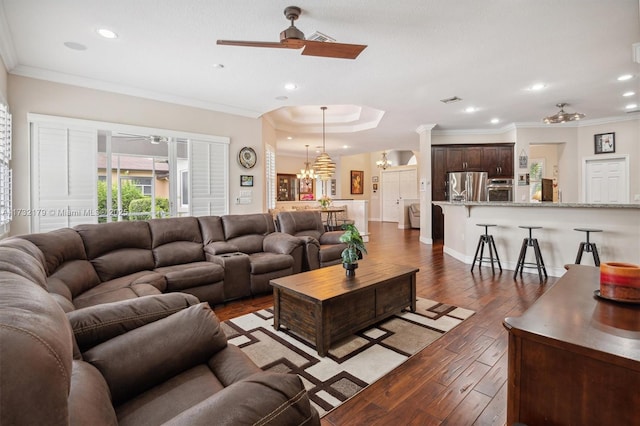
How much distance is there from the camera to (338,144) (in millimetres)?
9445

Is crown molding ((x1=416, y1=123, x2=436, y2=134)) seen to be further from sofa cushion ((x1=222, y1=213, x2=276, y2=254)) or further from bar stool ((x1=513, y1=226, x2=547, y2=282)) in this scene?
sofa cushion ((x1=222, y1=213, x2=276, y2=254))

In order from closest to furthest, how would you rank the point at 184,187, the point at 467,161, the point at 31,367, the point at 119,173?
the point at 31,367, the point at 119,173, the point at 184,187, the point at 467,161

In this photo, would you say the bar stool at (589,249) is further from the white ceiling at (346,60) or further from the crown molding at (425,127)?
the crown molding at (425,127)

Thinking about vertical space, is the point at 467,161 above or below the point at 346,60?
below

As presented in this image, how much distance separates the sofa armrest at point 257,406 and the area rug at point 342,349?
0.93 metres

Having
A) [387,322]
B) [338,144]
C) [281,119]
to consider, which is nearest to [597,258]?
[387,322]

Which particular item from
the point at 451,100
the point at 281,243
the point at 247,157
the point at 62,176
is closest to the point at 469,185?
the point at 451,100

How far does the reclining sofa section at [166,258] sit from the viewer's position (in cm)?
241

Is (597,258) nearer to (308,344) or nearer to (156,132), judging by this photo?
(308,344)

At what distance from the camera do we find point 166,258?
11.1ft

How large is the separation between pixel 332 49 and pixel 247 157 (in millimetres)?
3394

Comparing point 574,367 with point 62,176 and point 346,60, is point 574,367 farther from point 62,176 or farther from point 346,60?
point 62,176

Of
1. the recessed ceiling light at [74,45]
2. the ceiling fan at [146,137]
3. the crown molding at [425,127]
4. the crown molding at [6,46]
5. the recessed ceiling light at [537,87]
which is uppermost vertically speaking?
the crown molding at [425,127]

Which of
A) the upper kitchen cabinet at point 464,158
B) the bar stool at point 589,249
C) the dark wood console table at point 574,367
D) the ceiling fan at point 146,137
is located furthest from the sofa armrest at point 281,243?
the upper kitchen cabinet at point 464,158
